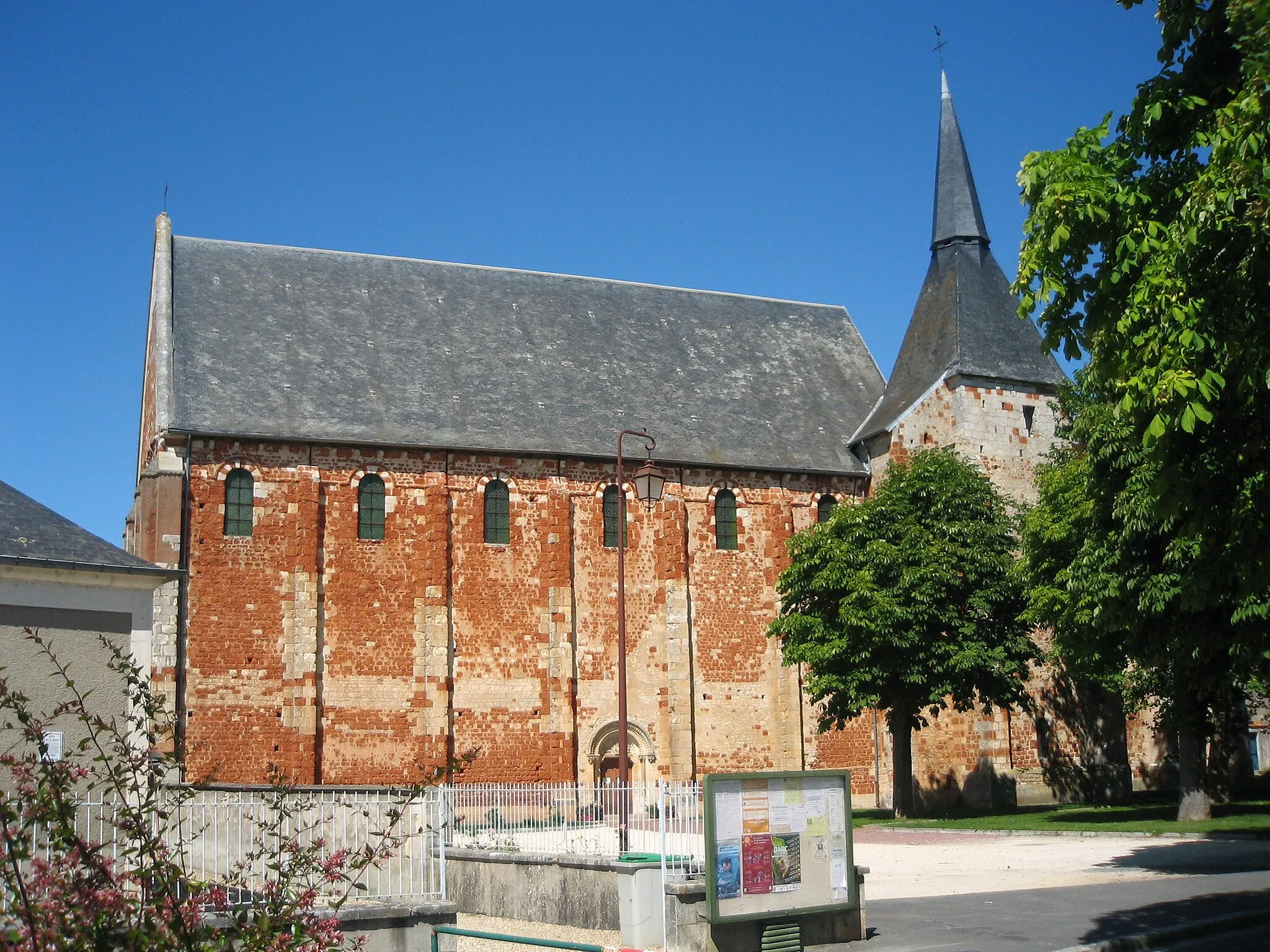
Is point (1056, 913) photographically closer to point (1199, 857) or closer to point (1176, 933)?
point (1176, 933)

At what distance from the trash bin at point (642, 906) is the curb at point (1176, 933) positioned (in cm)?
337

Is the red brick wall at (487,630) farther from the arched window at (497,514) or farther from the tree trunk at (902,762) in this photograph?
the tree trunk at (902,762)

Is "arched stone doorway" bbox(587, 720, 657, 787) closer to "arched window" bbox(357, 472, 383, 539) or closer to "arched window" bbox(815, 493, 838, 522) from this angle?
"arched window" bbox(357, 472, 383, 539)

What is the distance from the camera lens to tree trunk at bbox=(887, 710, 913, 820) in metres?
25.0

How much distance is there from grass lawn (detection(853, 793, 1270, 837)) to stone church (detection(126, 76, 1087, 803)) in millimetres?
1631

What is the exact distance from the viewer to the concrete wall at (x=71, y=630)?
32.0 feet

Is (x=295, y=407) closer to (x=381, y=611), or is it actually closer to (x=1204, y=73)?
(x=381, y=611)

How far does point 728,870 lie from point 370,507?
645 inches

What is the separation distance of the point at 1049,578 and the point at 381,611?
502 inches

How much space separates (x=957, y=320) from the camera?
29406 mm

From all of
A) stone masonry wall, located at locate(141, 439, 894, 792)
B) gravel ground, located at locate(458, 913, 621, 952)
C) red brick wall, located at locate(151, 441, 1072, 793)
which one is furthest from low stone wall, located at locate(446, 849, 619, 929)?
red brick wall, located at locate(151, 441, 1072, 793)

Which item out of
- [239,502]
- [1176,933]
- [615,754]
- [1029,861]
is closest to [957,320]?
[615,754]

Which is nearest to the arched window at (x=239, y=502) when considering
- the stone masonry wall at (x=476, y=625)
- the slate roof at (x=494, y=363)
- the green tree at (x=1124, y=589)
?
the stone masonry wall at (x=476, y=625)

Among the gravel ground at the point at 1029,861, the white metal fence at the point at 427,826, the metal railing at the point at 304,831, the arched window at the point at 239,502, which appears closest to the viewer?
the metal railing at the point at 304,831
